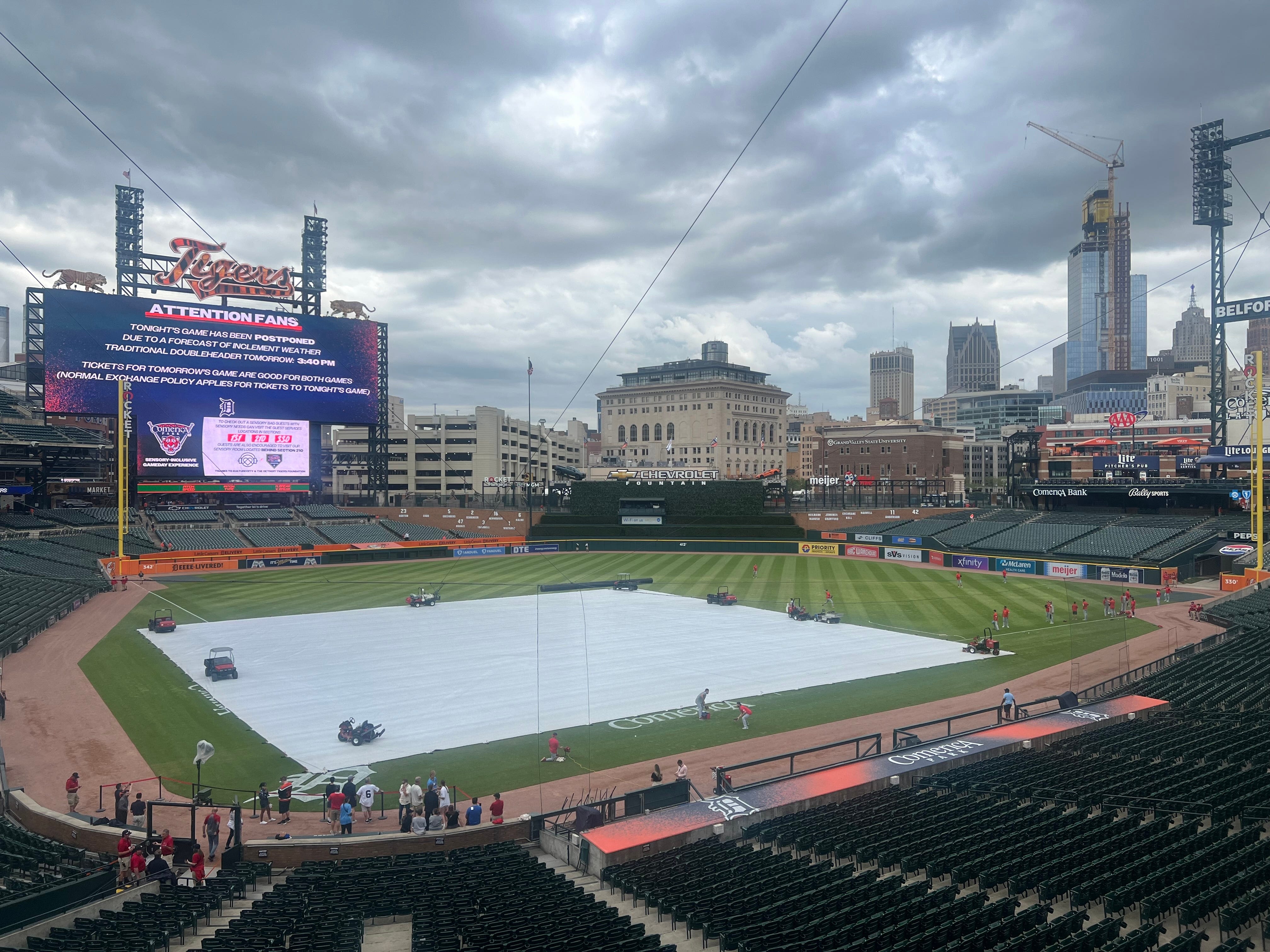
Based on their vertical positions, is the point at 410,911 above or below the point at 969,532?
below

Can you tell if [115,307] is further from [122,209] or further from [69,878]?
[69,878]

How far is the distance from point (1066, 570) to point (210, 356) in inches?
2670

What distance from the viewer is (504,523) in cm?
8138

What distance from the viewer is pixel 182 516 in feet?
226

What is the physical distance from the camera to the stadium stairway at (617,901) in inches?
457

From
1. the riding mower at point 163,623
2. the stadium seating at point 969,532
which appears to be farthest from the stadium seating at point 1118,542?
the riding mower at point 163,623

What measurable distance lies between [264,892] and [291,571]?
4922 centimetres

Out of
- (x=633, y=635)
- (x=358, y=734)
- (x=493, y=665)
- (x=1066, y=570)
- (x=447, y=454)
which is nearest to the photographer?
(x=358, y=734)

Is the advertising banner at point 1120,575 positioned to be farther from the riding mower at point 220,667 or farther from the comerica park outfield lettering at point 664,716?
the riding mower at point 220,667

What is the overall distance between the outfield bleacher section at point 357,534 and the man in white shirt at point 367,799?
54027mm

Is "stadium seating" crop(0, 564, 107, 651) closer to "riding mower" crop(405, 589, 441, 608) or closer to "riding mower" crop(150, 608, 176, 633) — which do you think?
"riding mower" crop(150, 608, 176, 633)

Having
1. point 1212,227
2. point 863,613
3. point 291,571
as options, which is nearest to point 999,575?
point 863,613

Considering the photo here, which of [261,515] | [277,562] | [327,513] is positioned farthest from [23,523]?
[327,513]

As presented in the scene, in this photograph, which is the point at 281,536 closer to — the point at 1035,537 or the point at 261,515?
the point at 261,515
